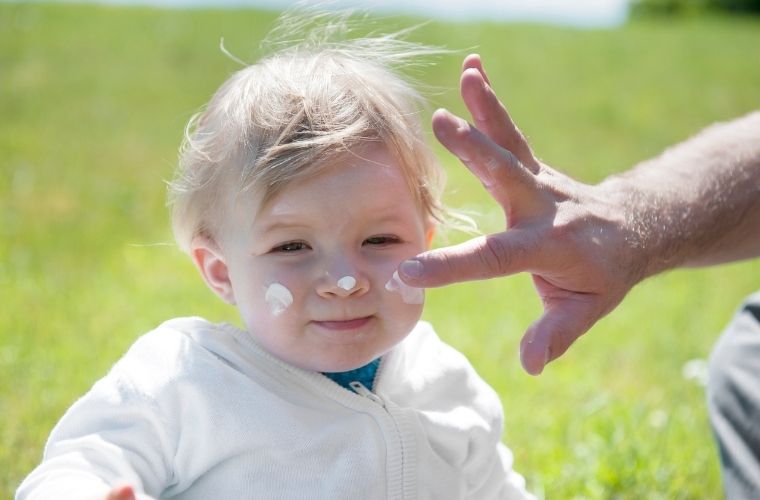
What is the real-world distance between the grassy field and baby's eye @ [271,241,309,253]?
51 centimetres

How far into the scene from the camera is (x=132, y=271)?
16.6ft

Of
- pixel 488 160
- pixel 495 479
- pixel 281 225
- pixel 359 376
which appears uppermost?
pixel 488 160

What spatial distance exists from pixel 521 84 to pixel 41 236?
640 cm

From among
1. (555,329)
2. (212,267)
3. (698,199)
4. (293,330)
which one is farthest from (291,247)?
(698,199)

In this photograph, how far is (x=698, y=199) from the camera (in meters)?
2.43

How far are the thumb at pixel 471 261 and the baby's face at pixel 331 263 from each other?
15 centimetres

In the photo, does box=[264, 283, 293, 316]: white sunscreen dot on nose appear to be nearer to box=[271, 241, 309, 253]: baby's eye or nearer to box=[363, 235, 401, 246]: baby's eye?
box=[271, 241, 309, 253]: baby's eye

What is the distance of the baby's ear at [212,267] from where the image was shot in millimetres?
2113

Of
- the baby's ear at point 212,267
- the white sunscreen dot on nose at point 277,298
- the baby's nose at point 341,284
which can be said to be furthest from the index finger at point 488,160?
the baby's ear at point 212,267

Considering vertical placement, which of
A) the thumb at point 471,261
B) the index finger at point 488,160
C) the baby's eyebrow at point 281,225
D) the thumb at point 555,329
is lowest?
the thumb at point 555,329

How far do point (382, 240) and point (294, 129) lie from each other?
288mm

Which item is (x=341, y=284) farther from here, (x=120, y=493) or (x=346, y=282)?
(x=120, y=493)

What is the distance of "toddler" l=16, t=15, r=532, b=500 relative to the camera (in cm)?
186

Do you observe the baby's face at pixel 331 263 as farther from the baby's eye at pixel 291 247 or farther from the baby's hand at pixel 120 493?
the baby's hand at pixel 120 493
